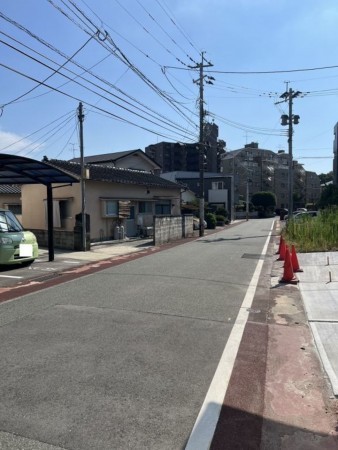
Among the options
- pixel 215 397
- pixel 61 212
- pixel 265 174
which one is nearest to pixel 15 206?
pixel 61 212

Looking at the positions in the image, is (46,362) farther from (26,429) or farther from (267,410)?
(267,410)

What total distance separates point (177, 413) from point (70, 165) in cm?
1928

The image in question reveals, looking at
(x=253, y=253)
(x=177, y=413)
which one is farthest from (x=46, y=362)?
(x=253, y=253)

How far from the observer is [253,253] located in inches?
659

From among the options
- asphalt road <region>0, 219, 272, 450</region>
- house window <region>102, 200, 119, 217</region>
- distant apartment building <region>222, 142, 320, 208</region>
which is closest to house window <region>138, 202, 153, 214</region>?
house window <region>102, 200, 119, 217</region>

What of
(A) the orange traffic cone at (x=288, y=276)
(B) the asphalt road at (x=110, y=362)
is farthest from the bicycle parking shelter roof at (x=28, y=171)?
(A) the orange traffic cone at (x=288, y=276)

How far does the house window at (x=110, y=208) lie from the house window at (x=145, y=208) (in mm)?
3105

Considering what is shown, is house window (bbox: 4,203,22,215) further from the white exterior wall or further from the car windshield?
the car windshield

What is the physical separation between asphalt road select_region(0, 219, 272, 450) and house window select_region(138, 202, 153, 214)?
1560cm

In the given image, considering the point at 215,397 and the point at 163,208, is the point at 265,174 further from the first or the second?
the point at 215,397

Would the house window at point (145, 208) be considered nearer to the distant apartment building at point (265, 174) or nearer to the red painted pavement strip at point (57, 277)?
the red painted pavement strip at point (57, 277)

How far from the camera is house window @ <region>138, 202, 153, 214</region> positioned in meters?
24.5

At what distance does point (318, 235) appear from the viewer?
49.4 feet

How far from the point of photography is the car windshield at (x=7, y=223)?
1177 centimetres
